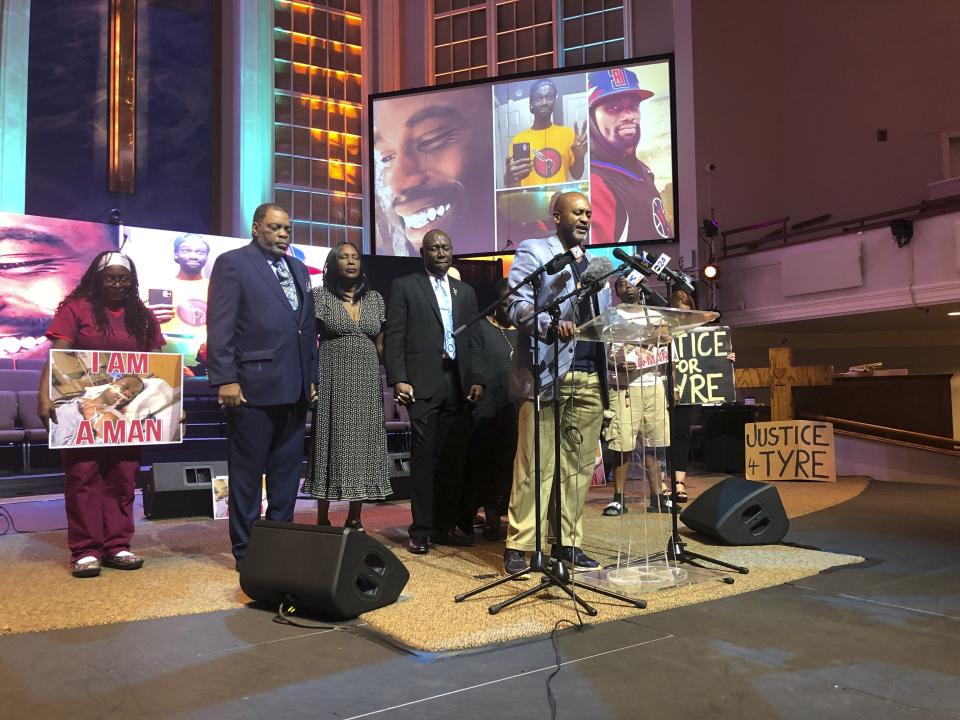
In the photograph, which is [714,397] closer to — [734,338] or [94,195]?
[734,338]

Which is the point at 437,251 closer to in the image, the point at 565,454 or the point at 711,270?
the point at 565,454

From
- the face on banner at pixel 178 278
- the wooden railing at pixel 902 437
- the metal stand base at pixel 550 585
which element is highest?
the face on banner at pixel 178 278

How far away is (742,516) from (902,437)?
4.72m

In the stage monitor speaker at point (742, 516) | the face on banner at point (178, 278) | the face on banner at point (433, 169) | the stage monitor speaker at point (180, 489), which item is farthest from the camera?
the face on banner at point (433, 169)

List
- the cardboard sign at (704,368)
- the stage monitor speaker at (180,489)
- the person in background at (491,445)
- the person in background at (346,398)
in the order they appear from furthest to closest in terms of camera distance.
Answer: the cardboard sign at (704,368) < the stage monitor speaker at (180,489) < the person in background at (491,445) < the person in background at (346,398)

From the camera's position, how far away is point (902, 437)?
7.82 m

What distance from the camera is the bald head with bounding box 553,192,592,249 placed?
3.25 metres

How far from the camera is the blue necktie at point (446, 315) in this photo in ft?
13.6

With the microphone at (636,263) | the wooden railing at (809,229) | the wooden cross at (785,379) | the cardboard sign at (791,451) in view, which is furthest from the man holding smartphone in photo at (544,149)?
the microphone at (636,263)

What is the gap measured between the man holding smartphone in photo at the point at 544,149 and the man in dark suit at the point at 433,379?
6322mm

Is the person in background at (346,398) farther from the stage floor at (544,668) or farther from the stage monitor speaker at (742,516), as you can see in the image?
the stage monitor speaker at (742,516)

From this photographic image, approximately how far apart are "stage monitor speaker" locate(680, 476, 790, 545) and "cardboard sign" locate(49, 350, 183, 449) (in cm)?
266

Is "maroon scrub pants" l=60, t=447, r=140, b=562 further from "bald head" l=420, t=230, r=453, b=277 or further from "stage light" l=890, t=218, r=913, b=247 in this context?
"stage light" l=890, t=218, r=913, b=247

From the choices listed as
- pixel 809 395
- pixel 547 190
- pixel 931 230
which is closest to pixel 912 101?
pixel 931 230
